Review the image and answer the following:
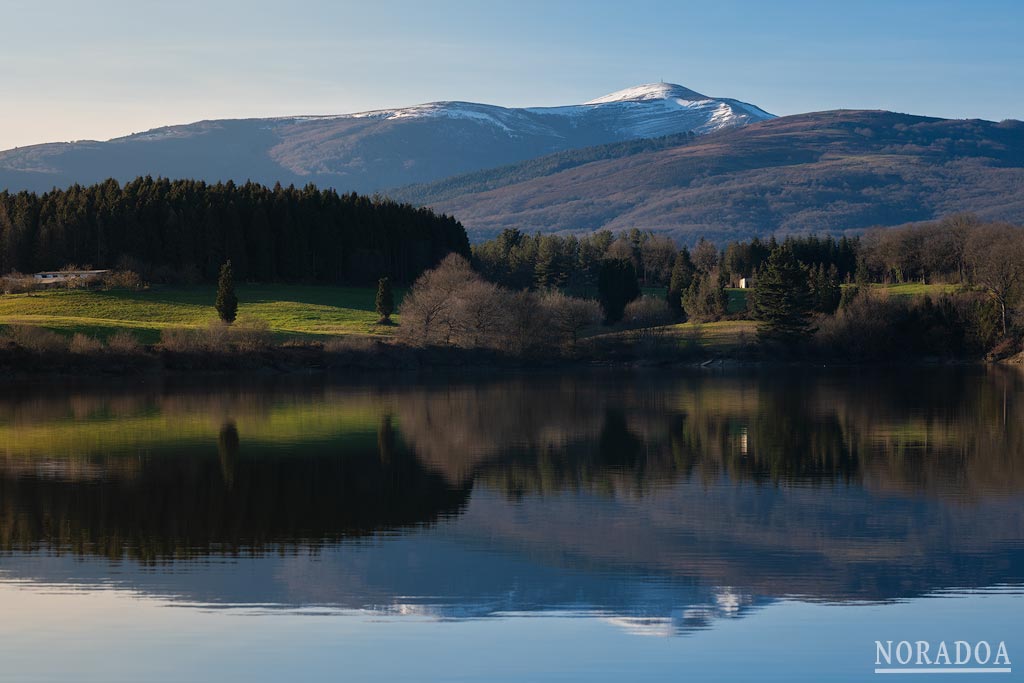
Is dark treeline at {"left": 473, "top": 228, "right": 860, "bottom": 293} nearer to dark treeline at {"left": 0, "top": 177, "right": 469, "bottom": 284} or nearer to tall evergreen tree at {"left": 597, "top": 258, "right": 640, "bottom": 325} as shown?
tall evergreen tree at {"left": 597, "top": 258, "right": 640, "bottom": 325}

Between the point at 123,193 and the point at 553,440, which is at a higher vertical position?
the point at 123,193

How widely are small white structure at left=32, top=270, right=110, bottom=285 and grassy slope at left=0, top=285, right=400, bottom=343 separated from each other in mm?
4053

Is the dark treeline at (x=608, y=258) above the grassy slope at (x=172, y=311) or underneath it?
above

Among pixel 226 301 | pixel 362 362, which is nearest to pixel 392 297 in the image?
pixel 226 301

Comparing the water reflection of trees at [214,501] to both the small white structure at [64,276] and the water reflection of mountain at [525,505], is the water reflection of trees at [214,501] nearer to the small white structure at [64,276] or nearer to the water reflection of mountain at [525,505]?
the water reflection of mountain at [525,505]

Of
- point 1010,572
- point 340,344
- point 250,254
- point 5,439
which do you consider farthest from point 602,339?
point 1010,572

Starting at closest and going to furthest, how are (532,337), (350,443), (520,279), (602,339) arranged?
(350,443) < (532,337) < (602,339) < (520,279)

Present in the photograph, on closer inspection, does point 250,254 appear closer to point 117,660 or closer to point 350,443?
A: point 350,443

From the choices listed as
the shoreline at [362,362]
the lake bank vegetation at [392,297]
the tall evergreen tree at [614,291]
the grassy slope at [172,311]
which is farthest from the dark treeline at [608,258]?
the shoreline at [362,362]

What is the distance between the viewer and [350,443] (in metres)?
39.6

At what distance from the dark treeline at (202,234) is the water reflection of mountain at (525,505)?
7561 centimetres

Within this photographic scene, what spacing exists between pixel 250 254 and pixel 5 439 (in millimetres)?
90185

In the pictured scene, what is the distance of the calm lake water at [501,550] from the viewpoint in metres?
16.3

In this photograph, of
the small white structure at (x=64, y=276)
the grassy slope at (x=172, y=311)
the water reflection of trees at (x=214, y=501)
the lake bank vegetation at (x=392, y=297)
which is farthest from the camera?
the small white structure at (x=64, y=276)
